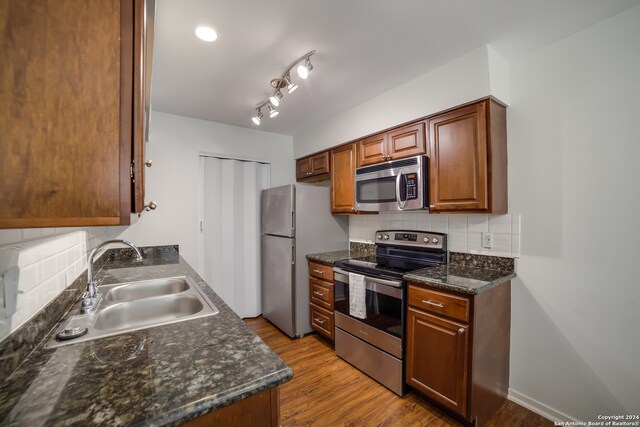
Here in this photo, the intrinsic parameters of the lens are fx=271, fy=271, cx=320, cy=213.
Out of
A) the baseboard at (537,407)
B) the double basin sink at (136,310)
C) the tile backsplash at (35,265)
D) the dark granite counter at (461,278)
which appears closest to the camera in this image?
the tile backsplash at (35,265)

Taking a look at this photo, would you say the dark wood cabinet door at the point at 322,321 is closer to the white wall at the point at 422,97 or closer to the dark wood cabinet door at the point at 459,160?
the dark wood cabinet door at the point at 459,160

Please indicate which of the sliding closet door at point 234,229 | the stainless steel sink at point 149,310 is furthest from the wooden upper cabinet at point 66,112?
the sliding closet door at point 234,229

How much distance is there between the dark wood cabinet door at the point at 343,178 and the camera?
2.74 meters

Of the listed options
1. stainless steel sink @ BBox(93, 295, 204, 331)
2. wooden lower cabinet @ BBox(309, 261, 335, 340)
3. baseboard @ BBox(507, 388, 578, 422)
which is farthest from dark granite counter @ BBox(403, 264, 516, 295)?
stainless steel sink @ BBox(93, 295, 204, 331)

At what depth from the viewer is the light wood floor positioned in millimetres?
1717

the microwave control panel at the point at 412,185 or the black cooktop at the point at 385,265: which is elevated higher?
Answer: the microwave control panel at the point at 412,185

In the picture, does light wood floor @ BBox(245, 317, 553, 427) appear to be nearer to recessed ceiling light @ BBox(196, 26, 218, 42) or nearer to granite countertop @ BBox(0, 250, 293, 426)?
granite countertop @ BBox(0, 250, 293, 426)

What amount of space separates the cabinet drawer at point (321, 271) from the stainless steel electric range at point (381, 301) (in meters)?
0.12

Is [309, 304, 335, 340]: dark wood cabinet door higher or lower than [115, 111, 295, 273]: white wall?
lower

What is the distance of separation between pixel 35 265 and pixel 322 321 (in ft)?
7.53

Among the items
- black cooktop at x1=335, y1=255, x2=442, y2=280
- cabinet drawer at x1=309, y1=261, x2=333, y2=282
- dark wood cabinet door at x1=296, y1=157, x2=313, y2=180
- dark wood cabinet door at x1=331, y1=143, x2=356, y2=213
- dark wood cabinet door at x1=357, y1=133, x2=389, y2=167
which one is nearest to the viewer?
black cooktop at x1=335, y1=255, x2=442, y2=280

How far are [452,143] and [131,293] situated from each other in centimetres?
234

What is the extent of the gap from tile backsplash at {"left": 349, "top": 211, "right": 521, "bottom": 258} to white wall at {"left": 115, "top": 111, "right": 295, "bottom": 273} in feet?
6.50

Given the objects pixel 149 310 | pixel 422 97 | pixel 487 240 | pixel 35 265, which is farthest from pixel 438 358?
pixel 35 265
